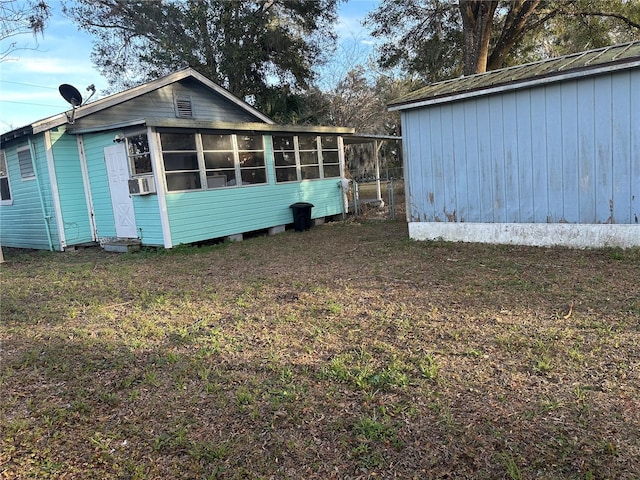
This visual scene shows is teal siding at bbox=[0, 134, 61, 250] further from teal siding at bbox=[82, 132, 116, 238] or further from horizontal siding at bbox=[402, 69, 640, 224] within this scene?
horizontal siding at bbox=[402, 69, 640, 224]

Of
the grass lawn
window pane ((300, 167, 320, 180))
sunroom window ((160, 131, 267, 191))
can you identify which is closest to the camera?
the grass lawn

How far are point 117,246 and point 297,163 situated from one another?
4.77m

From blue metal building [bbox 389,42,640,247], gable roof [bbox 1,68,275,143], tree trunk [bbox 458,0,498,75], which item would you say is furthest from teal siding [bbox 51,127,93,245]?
tree trunk [bbox 458,0,498,75]

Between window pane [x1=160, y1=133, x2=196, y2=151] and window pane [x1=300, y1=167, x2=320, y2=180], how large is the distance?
11.1 ft

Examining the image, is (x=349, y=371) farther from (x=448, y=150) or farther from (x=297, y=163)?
(x=297, y=163)

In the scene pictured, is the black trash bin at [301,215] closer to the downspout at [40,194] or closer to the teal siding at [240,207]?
the teal siding at [240,207]

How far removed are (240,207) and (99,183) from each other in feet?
9.92

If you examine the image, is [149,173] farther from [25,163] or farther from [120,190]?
[25,163]

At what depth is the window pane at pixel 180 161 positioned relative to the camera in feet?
27.8

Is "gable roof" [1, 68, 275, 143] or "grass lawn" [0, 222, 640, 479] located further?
"gable roof" [1, 68, 275, 143]

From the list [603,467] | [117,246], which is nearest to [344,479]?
[603,467]

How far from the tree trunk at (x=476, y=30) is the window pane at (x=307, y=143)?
17.9 ft

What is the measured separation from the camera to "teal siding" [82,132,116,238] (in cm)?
923

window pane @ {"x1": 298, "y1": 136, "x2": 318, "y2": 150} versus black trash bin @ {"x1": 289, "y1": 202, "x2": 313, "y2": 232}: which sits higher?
window pane @ {"x1": 298, "y1": 136, "x2": 318, "y2": 150}
